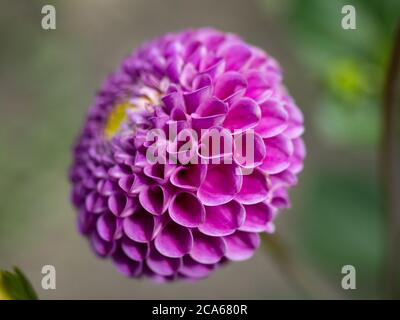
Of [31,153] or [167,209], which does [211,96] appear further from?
[31,153]

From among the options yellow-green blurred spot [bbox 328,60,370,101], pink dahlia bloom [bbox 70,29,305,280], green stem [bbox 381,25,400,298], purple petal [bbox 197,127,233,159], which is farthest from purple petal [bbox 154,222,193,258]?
yellow-green blurred spot [bbox 328,60,370,101]

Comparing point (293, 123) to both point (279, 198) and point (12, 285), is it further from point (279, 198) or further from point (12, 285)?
point (12, 285)

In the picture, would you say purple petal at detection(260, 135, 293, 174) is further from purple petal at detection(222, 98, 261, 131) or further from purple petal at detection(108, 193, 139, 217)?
purple petal at detection(108, 193, 139, 217)

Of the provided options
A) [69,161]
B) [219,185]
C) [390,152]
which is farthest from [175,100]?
[69,161]
